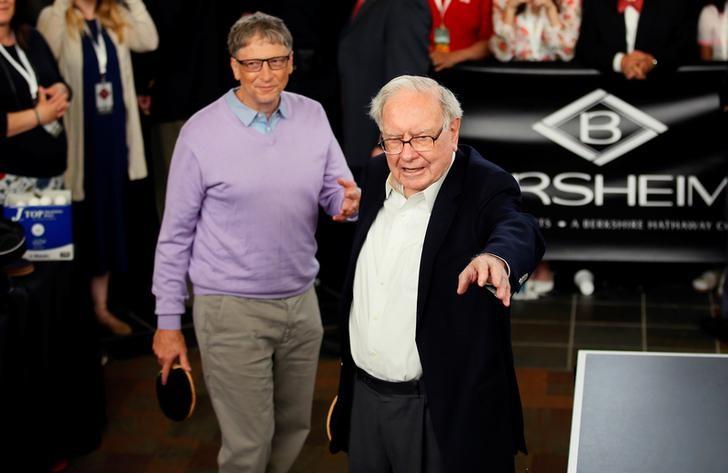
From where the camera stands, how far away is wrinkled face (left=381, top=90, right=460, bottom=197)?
3627 mm

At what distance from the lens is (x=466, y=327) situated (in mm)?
3689

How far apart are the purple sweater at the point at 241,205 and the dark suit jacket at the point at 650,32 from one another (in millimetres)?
3594

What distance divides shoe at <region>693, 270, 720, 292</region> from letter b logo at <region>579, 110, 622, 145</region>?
107 centimetres

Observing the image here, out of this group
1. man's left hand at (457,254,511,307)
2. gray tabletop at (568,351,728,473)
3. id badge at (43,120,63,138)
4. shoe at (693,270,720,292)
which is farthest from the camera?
shoe at (693,270,720,292)

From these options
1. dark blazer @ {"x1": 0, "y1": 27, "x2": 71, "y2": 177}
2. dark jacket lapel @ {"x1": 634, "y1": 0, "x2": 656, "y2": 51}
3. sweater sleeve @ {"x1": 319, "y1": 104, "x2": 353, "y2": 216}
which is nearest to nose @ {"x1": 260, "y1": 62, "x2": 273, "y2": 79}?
sweater sleeve @ {"x1": 319, "y1": 104, "x2": 353, "y2": 216}

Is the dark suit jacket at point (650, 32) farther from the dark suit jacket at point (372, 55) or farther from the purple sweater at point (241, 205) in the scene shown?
the purple sweater at point (241, 205)

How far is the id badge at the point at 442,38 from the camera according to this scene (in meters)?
7.88

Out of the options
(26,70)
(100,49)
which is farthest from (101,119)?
(26,70)

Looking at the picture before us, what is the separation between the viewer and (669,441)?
3.54 meters

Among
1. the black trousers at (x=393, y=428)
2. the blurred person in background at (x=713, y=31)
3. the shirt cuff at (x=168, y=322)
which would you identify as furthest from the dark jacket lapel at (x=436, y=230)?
the blurred person in background at (x=713, y=31)

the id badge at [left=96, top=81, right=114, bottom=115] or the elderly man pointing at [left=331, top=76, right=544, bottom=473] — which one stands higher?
the id badge at [left=96, top=81, right=114, bottom=115]

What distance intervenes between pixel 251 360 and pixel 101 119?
2.93 metres

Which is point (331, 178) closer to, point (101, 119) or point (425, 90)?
point (425, 90)

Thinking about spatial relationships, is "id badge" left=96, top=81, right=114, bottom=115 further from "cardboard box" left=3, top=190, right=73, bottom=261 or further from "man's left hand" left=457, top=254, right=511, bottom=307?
"man's left hand" left=457, top=254, right=511, bottom=307
